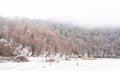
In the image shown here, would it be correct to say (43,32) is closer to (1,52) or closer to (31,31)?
(31,31)

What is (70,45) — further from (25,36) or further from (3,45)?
(3,45)

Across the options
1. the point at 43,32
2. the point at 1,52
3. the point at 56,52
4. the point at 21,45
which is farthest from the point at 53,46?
the point at 1,52

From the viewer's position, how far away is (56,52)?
526 feet

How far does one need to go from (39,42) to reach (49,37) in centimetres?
2674

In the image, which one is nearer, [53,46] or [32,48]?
[32,48]

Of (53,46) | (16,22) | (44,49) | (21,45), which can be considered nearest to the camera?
(21,45)

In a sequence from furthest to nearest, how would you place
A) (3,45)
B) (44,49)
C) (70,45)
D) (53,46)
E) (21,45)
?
(70,45), (53,46), (44,49), (21,45), (3,45)

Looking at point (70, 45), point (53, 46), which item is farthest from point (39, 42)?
point (70, 45)

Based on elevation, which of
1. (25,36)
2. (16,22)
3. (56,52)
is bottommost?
(56,52)

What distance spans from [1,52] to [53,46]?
94.1 metres

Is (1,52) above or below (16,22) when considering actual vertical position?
below

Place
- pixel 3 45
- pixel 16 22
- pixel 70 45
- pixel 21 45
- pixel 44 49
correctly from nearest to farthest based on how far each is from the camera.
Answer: pixel 3 45
pixel 21 45
pixel 44 49
pixel 16 22
pixel 70 45

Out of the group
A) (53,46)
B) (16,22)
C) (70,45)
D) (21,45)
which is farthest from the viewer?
(70,45)

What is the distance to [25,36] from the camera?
154250 mm
